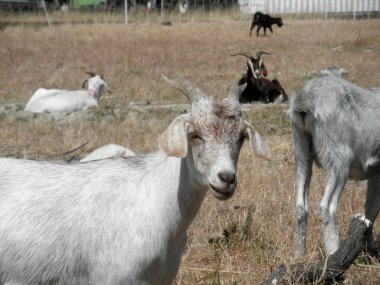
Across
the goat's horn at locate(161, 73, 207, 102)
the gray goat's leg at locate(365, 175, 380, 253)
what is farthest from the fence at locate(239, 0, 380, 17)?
the goat's horn at locate(161, 73, 207, 102)

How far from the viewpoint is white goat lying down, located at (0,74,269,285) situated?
3551 mm

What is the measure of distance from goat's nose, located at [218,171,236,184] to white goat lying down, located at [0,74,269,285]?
0.08m

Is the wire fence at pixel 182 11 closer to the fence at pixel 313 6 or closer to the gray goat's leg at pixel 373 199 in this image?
the fence at pixel 313 6

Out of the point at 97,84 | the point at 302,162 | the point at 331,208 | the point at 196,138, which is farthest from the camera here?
the point at 97,84

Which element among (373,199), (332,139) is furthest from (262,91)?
(332,139)

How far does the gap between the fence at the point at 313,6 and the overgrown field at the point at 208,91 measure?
20.1 feet

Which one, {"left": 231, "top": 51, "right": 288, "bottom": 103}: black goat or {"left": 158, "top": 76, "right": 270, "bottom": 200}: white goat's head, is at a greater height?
{"left": 158, "top": 76, "right": 270, "bottom": 200}: white goat's head

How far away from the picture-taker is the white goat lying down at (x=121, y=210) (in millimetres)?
3551

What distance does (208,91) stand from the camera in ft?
41.6

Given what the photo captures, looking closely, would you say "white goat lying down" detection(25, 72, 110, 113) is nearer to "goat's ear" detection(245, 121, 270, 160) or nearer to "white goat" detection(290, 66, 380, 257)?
"white goat" detection(290, 66, 380, 257)

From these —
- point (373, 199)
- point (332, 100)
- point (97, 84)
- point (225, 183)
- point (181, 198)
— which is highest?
point (332, 100)

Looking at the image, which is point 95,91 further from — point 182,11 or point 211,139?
point 182,11

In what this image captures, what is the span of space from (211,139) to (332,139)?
66.3 inches

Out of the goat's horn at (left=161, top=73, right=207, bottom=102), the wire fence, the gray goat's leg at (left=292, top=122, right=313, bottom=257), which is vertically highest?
the goat's horn at (left=161, top=73, right=207, bottom=102)
